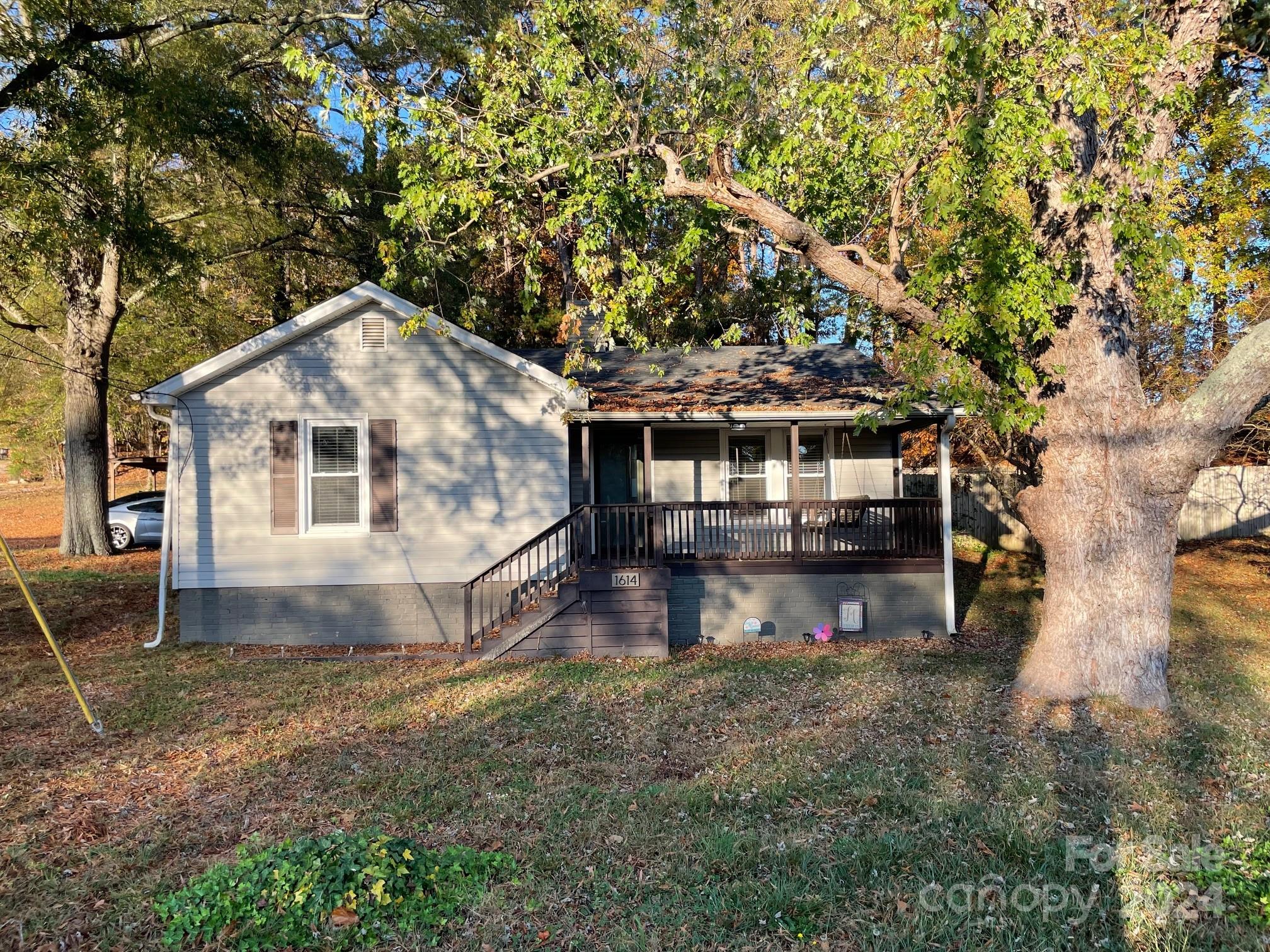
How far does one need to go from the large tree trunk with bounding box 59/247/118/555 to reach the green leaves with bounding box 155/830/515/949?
15221 mm

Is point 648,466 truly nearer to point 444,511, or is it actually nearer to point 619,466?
point 619,466

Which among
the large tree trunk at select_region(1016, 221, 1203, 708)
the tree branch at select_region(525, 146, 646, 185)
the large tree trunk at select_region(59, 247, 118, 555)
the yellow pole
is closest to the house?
the tree branch at select_region(525, 146, 646, 185)

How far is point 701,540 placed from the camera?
1088 cm

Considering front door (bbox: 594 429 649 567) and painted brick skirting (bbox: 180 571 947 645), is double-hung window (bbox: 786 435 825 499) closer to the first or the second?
painted brick skirting (bbox: 180 571 947 645)

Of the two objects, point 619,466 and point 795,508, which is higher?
point 619,466

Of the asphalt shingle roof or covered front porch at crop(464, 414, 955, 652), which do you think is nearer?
covered front porch at crop(464, 414, 955, 652)

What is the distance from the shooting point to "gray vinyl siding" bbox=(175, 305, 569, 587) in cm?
1048

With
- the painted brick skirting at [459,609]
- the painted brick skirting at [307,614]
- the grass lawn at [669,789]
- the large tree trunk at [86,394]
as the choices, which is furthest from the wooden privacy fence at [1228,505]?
the large tree trunk at [86,394]

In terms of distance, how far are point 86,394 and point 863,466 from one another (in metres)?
15.8

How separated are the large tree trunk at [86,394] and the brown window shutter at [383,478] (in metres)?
9.02

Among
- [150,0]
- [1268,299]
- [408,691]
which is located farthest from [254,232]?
[1268,299]

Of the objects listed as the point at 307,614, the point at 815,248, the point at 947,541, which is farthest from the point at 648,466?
the point at 307,614

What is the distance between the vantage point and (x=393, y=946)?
344cm

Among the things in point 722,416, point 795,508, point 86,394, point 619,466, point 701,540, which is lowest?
point 701,540
